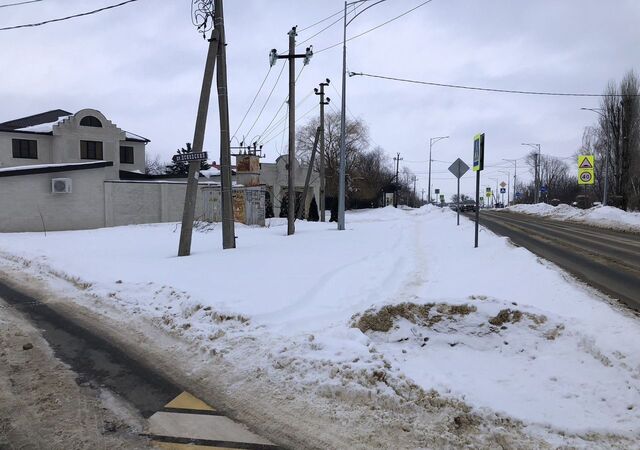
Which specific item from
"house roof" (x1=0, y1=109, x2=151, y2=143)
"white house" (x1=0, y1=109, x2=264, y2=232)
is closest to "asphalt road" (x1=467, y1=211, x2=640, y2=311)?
"white house" (x1=0, y1=109, x2=264, y2=232)

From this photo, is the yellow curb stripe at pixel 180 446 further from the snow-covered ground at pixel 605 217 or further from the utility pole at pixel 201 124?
the snow-covered ground at pixel 605 217

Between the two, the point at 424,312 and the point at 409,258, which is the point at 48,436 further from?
the point at 409,258

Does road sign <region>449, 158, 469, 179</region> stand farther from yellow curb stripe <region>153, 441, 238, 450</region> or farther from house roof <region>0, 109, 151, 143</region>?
house roof <region>0, 109, 151, 143</region>

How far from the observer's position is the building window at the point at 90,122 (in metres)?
35.6

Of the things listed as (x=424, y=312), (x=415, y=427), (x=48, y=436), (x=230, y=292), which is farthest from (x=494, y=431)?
(x=230, y=292)

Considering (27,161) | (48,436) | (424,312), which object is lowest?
(48,436)

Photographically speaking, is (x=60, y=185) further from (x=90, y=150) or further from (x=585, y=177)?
(x=585, y=177)

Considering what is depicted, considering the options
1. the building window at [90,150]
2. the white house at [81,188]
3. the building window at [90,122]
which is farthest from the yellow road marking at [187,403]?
the building window at [90,122]

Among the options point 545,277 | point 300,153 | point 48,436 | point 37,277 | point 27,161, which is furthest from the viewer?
point 300,153

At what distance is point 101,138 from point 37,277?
2851 centimetres

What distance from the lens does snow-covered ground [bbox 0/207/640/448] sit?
4195 millimetres

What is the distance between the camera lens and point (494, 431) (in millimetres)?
3688

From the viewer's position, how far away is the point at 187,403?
4258 millimetres

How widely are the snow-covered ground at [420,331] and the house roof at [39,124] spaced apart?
29890 millimetres
